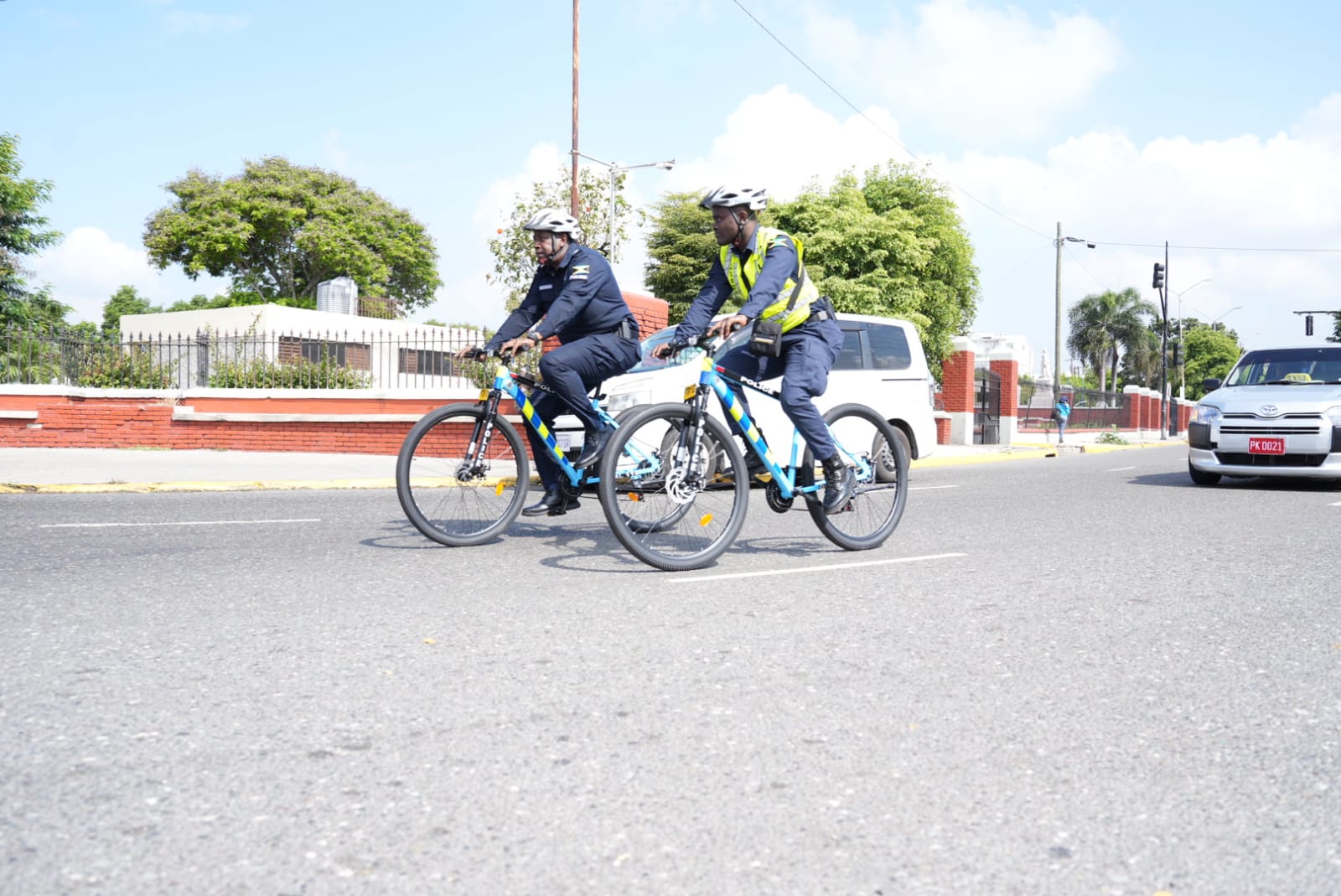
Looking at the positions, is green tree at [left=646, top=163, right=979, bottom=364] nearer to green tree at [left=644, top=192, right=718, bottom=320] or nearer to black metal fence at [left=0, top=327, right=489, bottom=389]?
green tree at [left=644, top=192, right=718, bottom=320]

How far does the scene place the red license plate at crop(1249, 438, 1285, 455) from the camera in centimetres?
1112

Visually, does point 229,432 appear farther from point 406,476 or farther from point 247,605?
point 247,605

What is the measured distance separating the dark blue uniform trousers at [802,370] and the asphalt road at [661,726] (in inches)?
29.4

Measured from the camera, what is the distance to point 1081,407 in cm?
4322

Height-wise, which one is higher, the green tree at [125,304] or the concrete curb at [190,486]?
the green tree at [125,304]

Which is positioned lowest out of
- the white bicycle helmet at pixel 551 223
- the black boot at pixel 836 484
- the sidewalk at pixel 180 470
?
the sidewalk at pixel 180 470

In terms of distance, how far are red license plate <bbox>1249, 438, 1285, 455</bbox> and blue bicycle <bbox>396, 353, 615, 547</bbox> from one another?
794 cm

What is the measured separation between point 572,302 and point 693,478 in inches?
51.5

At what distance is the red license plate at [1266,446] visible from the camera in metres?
11.1

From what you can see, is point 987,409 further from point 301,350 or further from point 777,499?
point 777,499

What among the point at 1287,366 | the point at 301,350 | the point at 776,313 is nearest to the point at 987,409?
the point at 1287,366

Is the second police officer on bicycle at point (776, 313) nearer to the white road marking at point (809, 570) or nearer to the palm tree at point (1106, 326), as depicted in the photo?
A: the white road marking at point (809, 570)

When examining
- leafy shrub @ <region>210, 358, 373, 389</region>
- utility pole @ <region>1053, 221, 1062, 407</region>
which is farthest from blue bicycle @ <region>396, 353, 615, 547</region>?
utility pole @ <region>1053, 221, 1062, 407</region>

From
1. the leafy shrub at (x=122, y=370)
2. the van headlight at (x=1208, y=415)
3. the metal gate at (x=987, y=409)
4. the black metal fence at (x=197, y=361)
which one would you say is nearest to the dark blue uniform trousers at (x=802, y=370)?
the van headlight at (x=1208, y=415)
